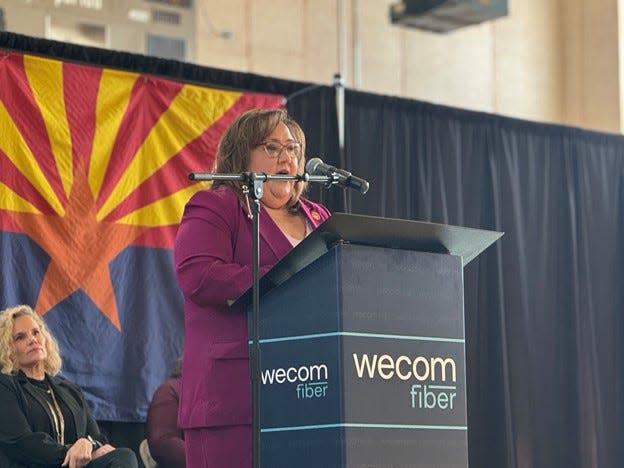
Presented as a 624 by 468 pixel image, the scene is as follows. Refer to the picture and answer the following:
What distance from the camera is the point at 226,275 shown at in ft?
8.58

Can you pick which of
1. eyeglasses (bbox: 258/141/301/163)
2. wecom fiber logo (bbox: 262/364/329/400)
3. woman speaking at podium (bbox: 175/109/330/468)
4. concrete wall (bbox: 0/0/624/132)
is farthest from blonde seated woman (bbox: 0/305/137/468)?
wecom fiber logo (bbox: 262/364/329/400)

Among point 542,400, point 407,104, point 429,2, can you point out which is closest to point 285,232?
point 407,104

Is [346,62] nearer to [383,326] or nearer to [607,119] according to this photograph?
[607,119]

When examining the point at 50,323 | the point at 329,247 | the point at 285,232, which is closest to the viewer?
the point at 329,247

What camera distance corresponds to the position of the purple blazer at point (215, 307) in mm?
2613

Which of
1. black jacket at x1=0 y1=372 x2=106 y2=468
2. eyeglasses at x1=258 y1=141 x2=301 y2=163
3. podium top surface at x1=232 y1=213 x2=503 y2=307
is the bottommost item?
black jacket at x1=0 y1=372 x2=106 y2=468

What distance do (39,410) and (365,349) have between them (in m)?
2.74

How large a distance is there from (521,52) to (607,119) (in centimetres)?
72

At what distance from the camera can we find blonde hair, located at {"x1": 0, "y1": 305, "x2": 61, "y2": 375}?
4.89m

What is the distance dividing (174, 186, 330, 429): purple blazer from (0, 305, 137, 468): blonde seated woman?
216cm

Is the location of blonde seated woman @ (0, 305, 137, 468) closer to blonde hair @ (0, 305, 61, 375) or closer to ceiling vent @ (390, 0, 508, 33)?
blonde hair @ (0, 305, 61, 375)

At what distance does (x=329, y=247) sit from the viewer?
246 centimetres

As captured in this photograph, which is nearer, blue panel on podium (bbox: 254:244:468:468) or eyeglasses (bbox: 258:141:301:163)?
blue panel on podium (bbox: 254:244:468:468)

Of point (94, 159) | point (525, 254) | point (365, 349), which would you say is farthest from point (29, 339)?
point (525, 254)
